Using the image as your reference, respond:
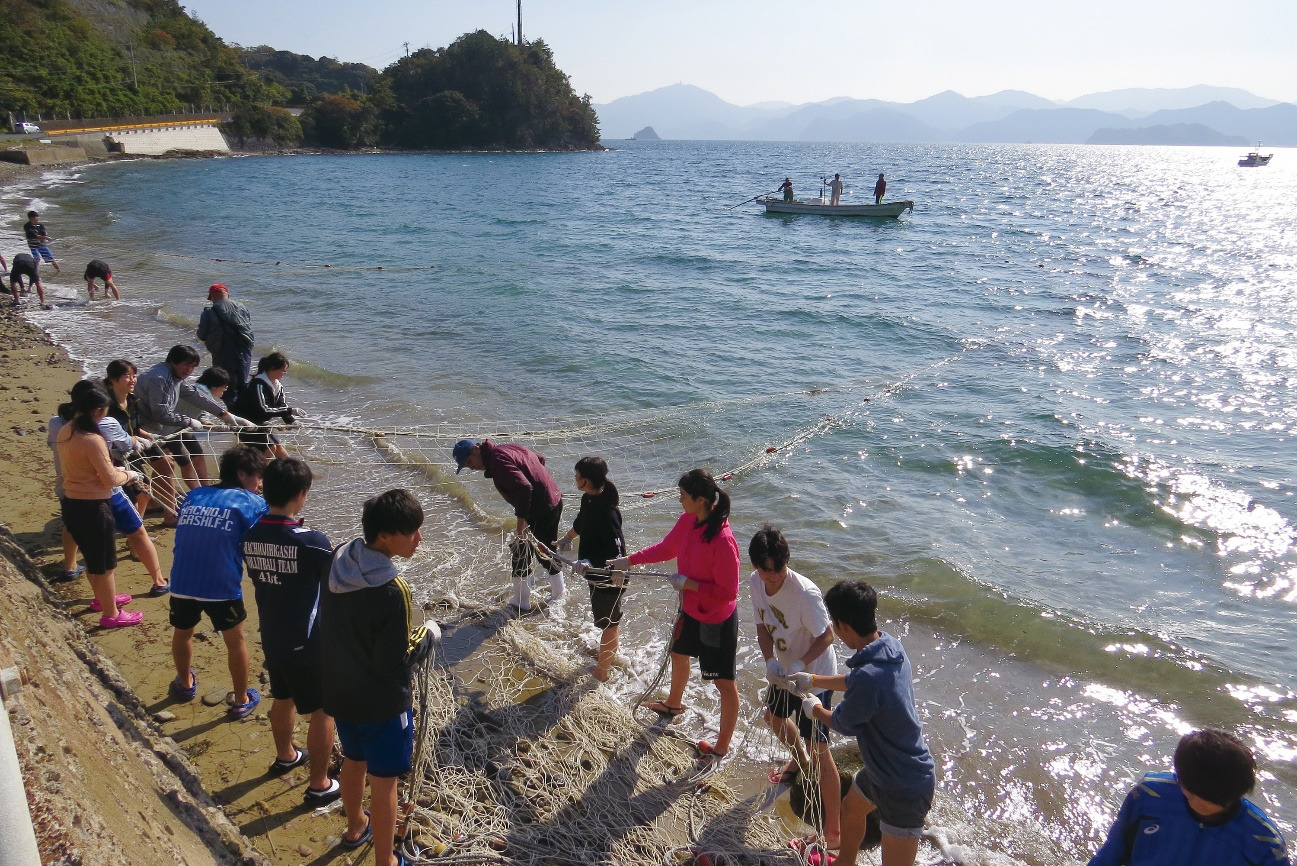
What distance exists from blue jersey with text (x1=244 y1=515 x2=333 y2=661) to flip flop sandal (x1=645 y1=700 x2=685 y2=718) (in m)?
2.32

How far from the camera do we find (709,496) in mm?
4191

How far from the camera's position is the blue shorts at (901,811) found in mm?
3221

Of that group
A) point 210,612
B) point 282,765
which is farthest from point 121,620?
point 282,765

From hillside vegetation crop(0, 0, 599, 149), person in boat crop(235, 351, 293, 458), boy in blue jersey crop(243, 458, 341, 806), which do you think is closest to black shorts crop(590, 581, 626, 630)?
boy in blue jersey crop(243, 458, 341, 806)

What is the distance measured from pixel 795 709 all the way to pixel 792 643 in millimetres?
477

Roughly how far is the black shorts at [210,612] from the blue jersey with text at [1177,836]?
422 centimetres

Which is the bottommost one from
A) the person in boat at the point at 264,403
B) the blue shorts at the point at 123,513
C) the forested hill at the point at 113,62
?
the blue shorts at the point at 123,513

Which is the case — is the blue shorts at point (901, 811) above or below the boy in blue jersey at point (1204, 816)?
below

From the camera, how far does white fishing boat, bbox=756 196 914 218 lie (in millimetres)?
36375

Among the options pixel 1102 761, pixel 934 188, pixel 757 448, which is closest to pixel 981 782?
pixel 1102 761

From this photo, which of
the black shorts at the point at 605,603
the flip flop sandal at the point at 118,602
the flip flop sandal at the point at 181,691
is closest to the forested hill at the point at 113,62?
the flip flop sandal at the point at 118,602

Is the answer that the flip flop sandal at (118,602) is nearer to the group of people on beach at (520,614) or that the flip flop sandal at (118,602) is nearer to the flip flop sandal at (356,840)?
the group of people on beach at (520,614)

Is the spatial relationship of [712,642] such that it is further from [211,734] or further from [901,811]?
[211,734]

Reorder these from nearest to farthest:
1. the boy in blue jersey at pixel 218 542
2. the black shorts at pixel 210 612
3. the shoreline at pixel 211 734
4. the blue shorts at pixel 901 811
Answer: the shoreline at pixel 211 734
the blue shorts at pixel 901 811
the boy in blue jersey at pixel 218 542
the black shorts at pixel 210 612
